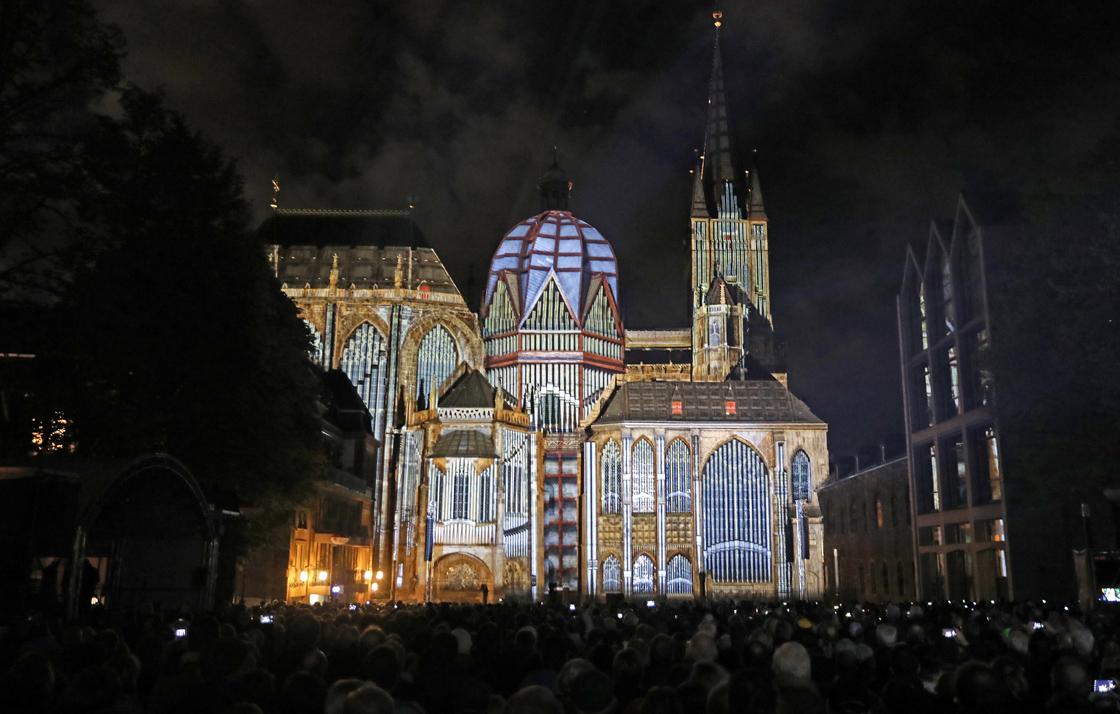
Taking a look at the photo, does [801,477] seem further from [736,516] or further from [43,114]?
[43,114]

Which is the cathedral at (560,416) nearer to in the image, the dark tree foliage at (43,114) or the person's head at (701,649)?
the dark tree foliage at (43,114)

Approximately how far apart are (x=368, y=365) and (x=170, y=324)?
48.0 metres

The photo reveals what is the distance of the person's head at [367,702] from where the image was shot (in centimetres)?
529

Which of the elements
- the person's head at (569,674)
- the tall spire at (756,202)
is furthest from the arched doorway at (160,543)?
the tall spire at (756,202)

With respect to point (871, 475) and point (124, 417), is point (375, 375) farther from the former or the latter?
point (124, 417)

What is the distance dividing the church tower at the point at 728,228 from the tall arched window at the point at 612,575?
78.5 ft

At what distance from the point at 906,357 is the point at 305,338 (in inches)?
1137

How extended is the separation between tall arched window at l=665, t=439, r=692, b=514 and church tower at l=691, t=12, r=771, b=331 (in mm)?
16775

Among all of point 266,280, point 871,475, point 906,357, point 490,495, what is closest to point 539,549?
point 490,495

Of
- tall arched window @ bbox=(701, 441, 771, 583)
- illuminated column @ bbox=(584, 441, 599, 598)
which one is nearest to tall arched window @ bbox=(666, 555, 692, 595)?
tall arched window @ bbox=(701, 441, 771, 583)

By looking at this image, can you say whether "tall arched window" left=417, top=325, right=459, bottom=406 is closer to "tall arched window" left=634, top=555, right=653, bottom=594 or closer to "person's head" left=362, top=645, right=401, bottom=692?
"tall arched window" left=634, top=555, right=653, bottom=594

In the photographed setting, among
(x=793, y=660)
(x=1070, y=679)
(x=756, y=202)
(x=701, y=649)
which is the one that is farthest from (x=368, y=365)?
(x=1070, y=679)

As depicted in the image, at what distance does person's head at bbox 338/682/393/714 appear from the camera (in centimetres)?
529

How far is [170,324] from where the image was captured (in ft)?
78.2
